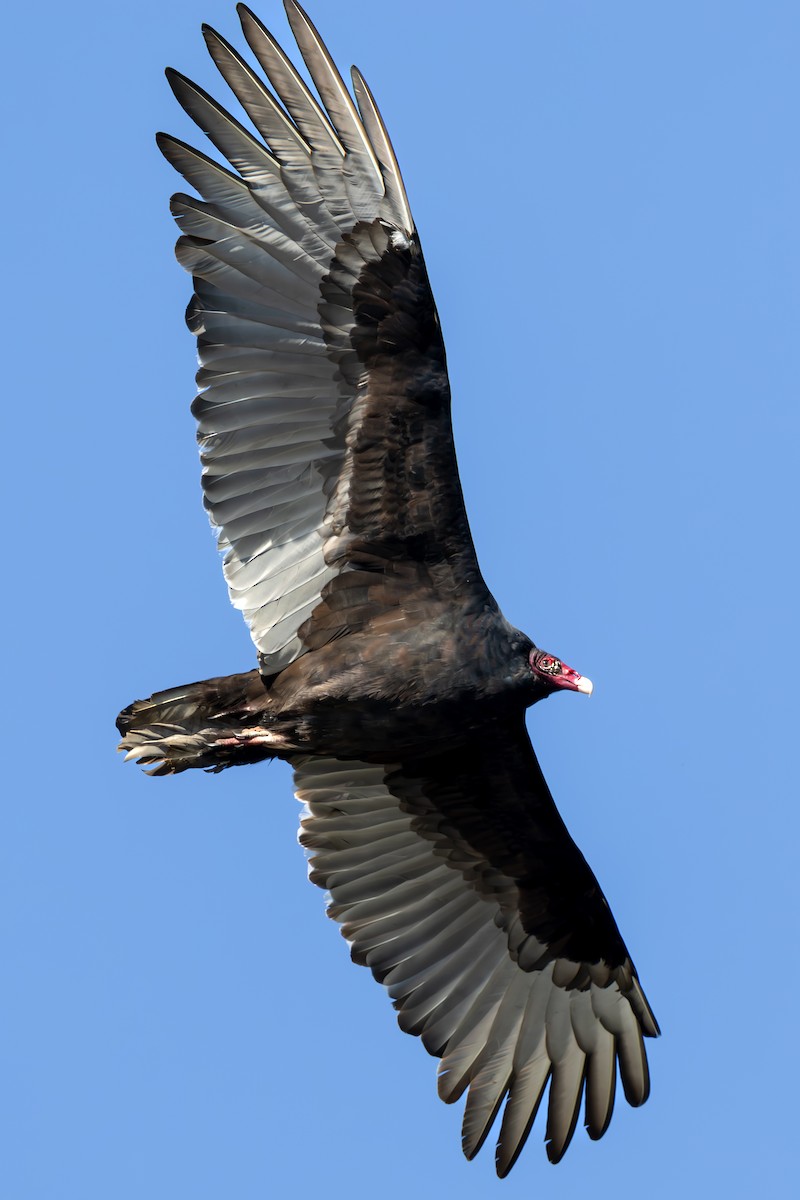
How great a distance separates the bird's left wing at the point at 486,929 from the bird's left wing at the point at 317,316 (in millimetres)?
1272

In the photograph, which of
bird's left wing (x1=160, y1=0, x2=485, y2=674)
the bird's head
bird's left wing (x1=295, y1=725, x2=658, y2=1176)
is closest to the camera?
bird's left wing (x1=160, y1=0, x2=485, y2=674)

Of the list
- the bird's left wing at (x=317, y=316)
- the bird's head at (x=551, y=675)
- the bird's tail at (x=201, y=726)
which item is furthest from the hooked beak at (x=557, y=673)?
the bird's tail at (x=201, y=726)

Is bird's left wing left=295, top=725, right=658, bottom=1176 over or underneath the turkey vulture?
underneath

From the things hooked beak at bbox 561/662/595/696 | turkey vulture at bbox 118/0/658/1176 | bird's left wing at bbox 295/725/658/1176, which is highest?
turkey vulture at bbox 118/0/658/1176

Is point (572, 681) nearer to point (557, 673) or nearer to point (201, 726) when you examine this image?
point (557, 673)

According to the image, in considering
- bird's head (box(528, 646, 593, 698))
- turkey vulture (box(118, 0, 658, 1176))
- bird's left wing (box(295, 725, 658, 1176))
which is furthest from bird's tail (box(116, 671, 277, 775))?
bird's head (box(528, 646, 593, 698))

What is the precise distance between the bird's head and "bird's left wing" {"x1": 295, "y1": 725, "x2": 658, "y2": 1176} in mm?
481

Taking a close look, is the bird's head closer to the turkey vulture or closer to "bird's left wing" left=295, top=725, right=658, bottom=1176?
the turkey vulture

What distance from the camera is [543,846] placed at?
358 inches

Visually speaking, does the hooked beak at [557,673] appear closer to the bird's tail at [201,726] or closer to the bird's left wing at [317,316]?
the bird's left wing at [317,316]

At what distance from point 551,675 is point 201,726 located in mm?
1476

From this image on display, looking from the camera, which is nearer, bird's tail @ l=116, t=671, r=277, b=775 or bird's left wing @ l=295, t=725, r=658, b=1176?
bird's tail @ l=116, t=671, r=277, b=775

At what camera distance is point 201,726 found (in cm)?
839

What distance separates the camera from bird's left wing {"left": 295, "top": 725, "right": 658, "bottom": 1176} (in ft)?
29.1
